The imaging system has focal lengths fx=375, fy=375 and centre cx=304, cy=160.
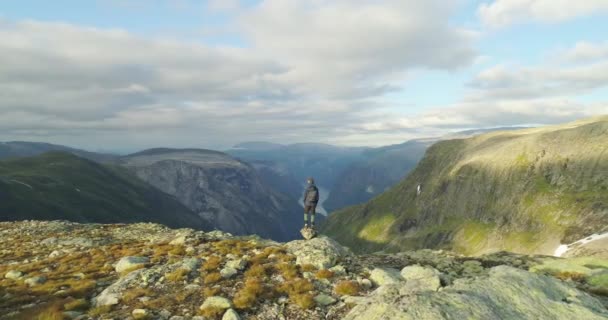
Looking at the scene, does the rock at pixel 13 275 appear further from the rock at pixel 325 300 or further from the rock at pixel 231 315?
the rock at pixel 325 300

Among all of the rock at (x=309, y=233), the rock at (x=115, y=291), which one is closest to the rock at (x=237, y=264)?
the rock at (x=115, y=291)

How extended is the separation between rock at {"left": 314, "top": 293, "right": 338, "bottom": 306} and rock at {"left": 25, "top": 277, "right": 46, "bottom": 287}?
17.3 meters

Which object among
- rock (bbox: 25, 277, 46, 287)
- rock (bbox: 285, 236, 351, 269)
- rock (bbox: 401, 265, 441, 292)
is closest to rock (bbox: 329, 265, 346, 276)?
rock (bbox: 285, 236, 351, 269)

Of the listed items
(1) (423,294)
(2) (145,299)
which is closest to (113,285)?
(2) (145,299)

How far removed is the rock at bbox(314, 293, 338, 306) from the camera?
1808 cm

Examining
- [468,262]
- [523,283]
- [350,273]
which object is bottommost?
[468,262]

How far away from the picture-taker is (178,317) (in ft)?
53.6

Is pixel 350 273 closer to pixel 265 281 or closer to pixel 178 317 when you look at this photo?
pixel 265 281

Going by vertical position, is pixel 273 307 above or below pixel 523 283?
below

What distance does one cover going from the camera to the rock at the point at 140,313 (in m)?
16.0

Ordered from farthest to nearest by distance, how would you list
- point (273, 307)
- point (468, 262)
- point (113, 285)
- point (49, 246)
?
point (49, 246), point (468, 262), point (113, 285), point (273, 307)

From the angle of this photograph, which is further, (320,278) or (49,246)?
(49,246)

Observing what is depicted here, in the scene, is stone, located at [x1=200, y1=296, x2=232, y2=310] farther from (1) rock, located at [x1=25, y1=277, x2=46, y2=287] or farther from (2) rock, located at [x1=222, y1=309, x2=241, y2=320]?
(1) rock, located at [x1=25, y1=277, x2=46, y2=287]

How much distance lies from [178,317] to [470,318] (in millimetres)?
11804
